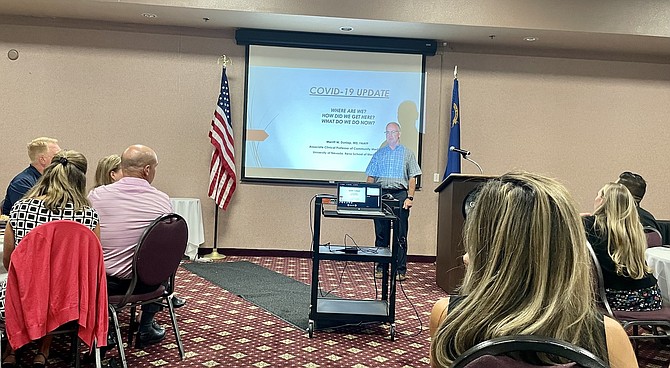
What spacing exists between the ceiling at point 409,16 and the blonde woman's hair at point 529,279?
5467 millimetres

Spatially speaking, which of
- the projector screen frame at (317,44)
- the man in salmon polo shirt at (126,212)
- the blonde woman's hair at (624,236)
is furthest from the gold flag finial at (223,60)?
the blonde woman's hair at (624,236)

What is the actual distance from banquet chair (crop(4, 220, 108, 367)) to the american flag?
13.7 ft

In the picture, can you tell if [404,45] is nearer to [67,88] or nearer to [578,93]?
[578,93]

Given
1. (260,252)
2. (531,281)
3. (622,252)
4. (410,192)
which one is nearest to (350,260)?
(622,252)

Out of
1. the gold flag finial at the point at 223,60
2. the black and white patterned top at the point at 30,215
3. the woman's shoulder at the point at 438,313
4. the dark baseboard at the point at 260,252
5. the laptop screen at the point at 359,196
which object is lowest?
the dark baseboard at the point at 260,252

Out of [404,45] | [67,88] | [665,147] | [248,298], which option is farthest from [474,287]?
[665,147]

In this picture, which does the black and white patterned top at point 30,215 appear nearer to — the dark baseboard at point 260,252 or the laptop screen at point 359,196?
the laptop screen at point 359,196

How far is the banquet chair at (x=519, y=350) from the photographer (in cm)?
98

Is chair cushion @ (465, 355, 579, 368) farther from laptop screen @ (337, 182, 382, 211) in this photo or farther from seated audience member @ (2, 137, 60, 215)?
A: seated audience member @ (2, 137, 60, 215)

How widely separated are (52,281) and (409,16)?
4.82 metres

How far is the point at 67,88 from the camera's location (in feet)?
23.1

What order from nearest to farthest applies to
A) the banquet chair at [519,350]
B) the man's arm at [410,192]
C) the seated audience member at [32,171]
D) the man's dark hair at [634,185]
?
the banquet chair at [519,350], the man's dark hair at [634,185], the seated audience member at [32,171], the man's arm at [410,192]

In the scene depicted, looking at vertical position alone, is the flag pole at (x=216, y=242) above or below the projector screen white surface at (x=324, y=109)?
below

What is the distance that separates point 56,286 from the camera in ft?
8.61
